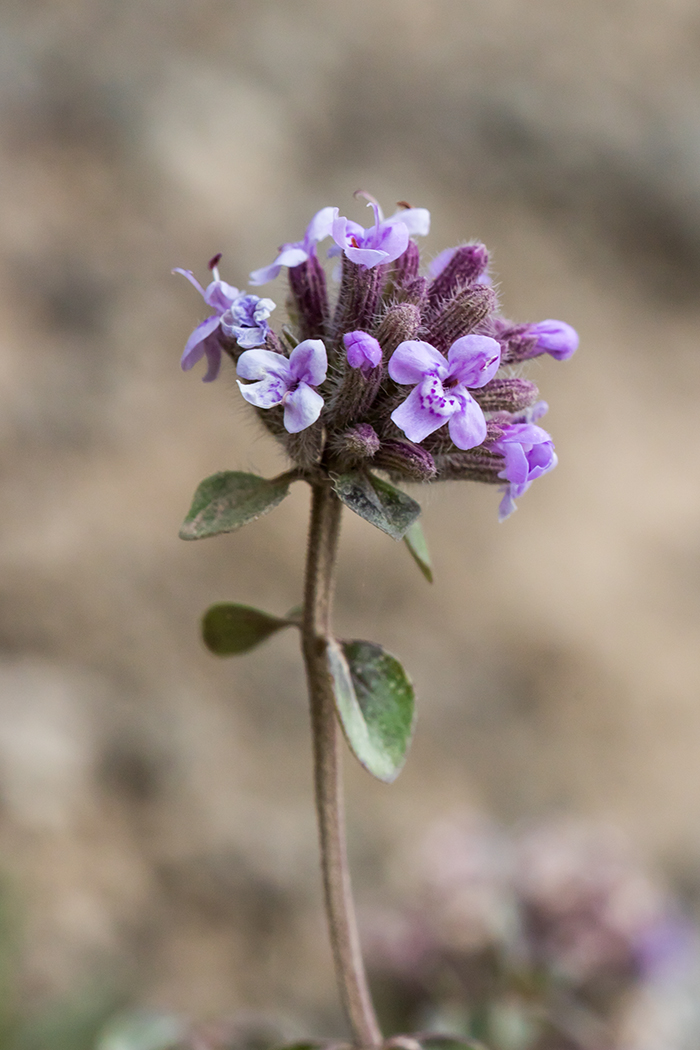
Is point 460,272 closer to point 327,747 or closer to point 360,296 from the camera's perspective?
point 360,296

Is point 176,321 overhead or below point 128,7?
below

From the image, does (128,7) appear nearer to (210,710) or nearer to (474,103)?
(474,103)

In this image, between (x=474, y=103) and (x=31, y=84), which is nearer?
(x=31, y=84)

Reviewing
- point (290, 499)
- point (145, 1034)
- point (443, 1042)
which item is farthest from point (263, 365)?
point (290, 499)

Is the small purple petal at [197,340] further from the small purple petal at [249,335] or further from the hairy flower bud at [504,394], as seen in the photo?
the hairy flower bud at [504,394]

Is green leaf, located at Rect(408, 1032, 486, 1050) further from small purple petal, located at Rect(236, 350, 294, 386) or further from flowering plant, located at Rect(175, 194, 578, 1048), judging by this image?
small purple petal, located at Rect(236, 350, 294, 386)

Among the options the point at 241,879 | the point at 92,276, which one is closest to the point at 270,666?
the point at 241,879
